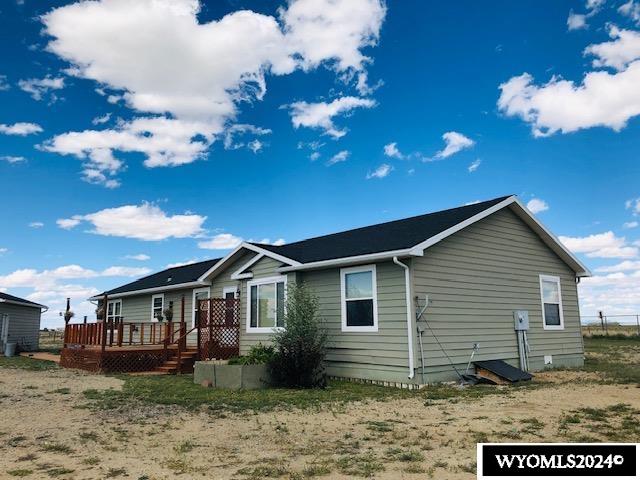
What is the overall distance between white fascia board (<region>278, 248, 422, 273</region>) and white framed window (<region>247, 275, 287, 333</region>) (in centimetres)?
66

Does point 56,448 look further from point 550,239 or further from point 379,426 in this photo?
point 550,239

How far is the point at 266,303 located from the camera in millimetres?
14867

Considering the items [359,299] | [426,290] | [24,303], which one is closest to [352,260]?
[359,299]

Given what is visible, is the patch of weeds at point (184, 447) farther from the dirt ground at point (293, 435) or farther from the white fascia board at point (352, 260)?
the white fascia board at point (352, 260)

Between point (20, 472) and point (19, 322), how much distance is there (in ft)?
91.3

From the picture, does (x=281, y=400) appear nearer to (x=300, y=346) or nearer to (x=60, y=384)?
(x=300, y=346)

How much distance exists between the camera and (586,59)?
15.8 metres

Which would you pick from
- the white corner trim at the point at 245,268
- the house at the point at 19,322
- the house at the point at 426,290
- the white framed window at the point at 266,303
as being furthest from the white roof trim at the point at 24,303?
the white framed window at the point at 266,303

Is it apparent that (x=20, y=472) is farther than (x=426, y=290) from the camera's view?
No

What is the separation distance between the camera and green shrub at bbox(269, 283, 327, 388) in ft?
37.6

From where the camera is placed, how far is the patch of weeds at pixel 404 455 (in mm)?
5238

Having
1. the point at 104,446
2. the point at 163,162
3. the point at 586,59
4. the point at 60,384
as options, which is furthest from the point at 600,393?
the point at 163,162

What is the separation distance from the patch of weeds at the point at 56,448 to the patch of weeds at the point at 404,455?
12.0 feet

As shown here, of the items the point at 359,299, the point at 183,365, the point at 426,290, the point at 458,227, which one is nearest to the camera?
the point at 426,290
